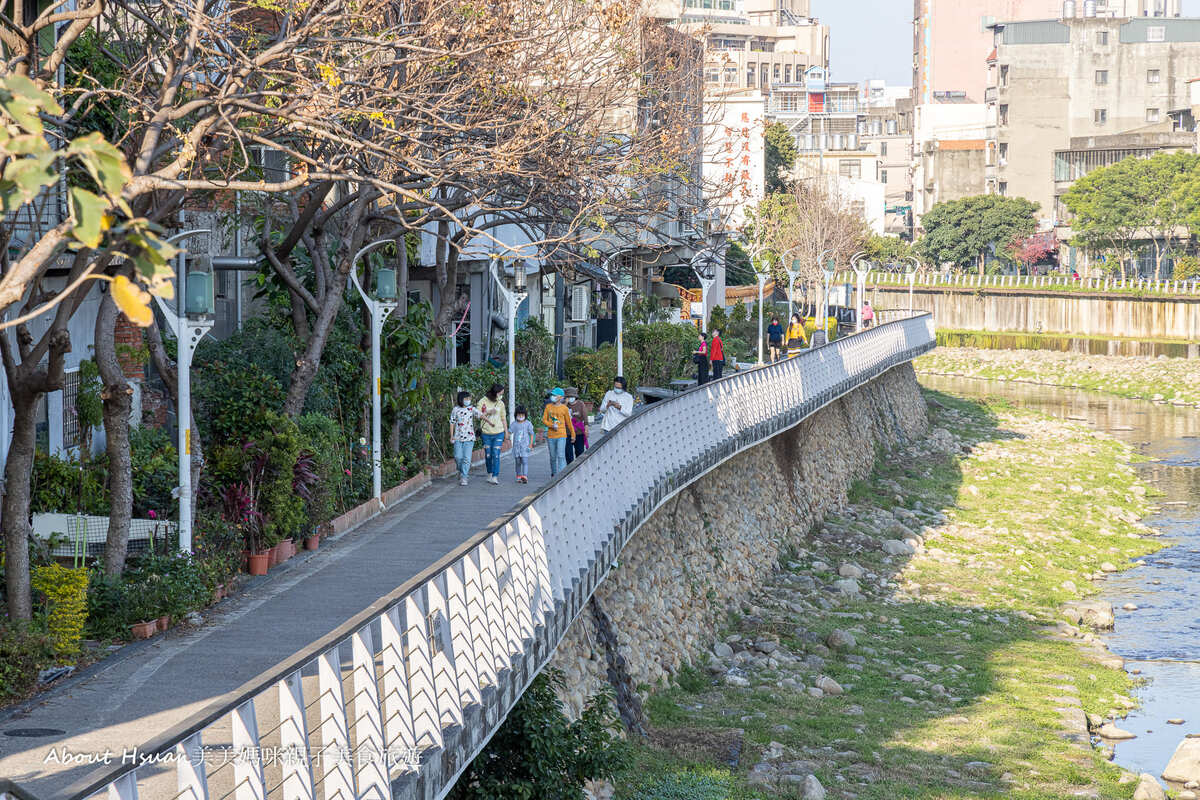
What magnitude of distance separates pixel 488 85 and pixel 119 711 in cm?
967

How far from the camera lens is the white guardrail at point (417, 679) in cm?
657

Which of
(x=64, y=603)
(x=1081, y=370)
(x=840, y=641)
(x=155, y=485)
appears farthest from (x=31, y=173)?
(x=1081, y=370)

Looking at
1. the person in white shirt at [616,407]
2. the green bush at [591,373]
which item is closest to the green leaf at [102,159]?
the person in white shirt at [616,407]

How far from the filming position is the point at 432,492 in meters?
20.1

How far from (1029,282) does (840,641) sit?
67118 millimetres

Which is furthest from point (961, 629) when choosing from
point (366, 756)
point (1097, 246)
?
point (1097, 246)

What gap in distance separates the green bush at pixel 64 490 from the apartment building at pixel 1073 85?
8944 centimetres

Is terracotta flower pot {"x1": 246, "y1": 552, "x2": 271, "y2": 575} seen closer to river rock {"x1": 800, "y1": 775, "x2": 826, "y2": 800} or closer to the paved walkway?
the paved walkway

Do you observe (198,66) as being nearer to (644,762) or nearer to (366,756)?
(366,756)

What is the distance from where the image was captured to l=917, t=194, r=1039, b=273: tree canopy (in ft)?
309

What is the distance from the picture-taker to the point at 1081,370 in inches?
2776

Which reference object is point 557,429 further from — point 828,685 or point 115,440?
point 115,440

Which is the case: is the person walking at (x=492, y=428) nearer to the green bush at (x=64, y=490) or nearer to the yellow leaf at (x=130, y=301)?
the green bush at (x=64, y=490)

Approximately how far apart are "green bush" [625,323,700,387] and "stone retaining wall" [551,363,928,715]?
404cm
